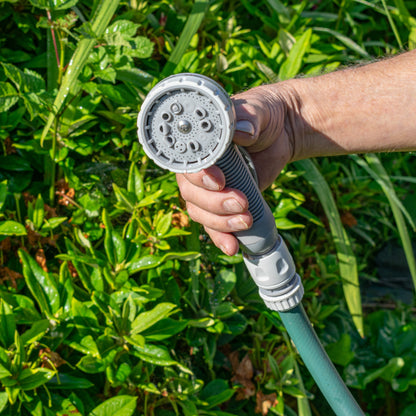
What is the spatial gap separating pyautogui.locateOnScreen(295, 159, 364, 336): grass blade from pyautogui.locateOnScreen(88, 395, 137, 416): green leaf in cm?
81

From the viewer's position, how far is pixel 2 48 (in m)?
1.42

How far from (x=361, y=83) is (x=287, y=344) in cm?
74

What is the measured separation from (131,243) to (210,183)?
446mm

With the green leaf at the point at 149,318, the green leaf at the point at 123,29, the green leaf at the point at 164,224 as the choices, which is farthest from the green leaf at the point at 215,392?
the green leaf at the point at 123,29

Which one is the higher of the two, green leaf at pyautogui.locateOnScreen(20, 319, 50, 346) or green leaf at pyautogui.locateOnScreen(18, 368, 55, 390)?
green leaf at pyautogui.locateOnScreen(20, 319, 50, 346)

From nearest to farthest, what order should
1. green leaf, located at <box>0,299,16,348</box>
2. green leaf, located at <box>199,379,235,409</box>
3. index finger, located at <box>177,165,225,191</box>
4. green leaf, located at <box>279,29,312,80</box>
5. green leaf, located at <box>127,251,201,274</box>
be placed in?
index finger, located at <box>177,165,225,191</box> < green leaf, located at <box>0,299,16,348</box> < green leaf, located at <box>127,251,201,274</box> < green leaf, located at <box>199,379,235,409</box> < green leaf, located at <box>279,29,312,80</box>

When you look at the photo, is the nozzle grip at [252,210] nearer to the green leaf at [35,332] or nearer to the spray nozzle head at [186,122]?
the spray nozzle head at [186,122]

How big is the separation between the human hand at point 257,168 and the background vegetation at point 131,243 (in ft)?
0.76

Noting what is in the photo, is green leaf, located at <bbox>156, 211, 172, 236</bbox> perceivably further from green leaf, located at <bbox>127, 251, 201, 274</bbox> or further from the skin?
the skin

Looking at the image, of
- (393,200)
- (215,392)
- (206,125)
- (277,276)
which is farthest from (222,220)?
(393,200)

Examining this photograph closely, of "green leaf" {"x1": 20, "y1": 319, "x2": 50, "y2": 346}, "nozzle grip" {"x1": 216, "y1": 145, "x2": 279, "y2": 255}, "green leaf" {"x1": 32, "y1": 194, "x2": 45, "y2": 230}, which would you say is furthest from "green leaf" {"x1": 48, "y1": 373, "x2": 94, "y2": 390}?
"nozzle grip" {"x1": 216, "y1": 145, "x2": 279, "y2": 255}

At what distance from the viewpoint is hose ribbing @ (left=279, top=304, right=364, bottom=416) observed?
1.01m

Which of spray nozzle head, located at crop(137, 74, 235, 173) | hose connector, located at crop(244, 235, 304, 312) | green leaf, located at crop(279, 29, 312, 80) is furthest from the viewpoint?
green leaf, located at crop(279, 29, 312, 80)

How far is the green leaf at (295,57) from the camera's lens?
4.93ft
